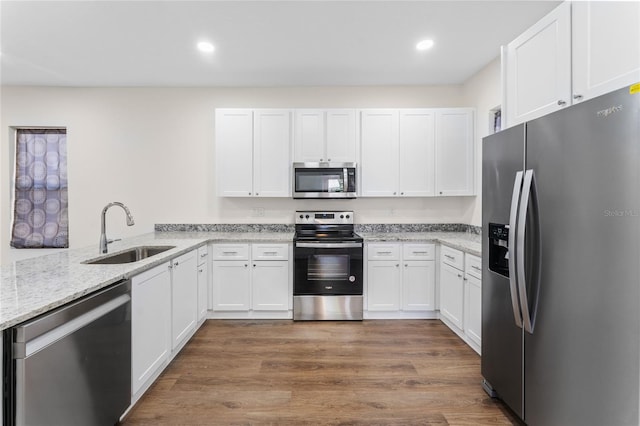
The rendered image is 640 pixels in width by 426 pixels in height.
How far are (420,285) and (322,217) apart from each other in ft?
4.67

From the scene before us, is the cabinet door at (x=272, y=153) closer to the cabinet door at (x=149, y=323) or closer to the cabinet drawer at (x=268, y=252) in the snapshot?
the cabinet drawer at (x=268, y=252)

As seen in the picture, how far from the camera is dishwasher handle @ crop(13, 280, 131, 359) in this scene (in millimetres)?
1191

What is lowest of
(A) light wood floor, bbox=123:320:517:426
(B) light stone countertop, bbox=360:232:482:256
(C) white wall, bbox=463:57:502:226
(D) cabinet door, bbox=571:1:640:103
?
(A) light wood floor, bbox=123:320:517:426

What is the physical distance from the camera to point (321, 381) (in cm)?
234

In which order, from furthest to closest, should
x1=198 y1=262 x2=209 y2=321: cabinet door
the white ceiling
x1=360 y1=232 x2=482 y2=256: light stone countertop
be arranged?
x1=198 y1=262 x2=209 y2=321: cabinet door, x1=360 y1=232 x2=482 y2=256: light stone countertop, the white ceiling

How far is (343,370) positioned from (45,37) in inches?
154

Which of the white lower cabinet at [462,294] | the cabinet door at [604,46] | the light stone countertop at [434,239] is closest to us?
the cabinet door at [604,46]

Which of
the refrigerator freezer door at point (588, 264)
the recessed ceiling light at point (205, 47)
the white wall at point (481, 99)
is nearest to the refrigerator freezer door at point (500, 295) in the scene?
the refrigerator freezer door at point (588, 264)

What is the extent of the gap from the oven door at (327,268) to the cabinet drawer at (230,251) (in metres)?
0.58

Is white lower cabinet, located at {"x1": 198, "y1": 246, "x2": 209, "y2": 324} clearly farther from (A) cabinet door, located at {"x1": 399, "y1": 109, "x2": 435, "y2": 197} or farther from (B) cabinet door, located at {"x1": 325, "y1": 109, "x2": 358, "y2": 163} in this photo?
(A) cabinet door, located at {"x1": 399, "y1": 109, "x2": 435, "y2": 197}

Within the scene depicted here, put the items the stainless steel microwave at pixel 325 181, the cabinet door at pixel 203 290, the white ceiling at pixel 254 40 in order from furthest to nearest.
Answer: the stainless steel microwave at pixel 325 181
the cabinet door at pixel 203 290
the white ceiling at pixel 254 40

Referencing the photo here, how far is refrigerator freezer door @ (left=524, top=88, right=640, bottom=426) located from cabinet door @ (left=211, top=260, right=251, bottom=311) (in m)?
2.73

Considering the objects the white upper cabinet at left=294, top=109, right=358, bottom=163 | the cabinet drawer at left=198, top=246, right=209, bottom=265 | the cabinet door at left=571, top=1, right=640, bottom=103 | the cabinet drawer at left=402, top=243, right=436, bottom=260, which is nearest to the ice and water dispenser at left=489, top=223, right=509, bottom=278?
the cabinet door at left=571, top=1, right=640, bottom=103

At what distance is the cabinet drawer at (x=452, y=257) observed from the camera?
3021 millimetres
